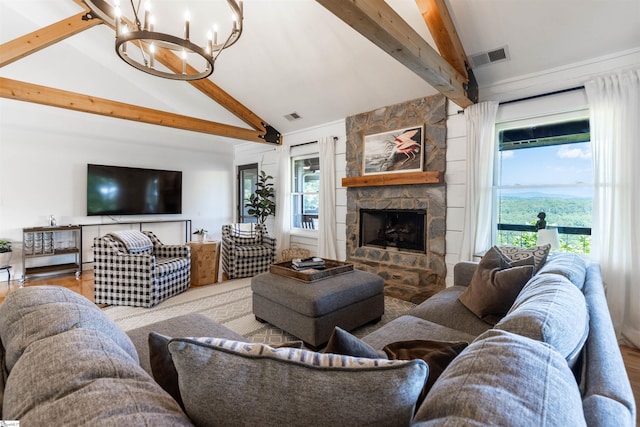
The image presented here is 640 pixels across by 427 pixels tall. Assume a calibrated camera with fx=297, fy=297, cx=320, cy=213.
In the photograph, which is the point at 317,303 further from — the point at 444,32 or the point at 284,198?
the point at 284,198

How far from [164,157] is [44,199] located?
1.97 meters

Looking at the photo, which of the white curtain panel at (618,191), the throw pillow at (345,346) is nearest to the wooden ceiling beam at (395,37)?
the white curtain panel at (618,191)

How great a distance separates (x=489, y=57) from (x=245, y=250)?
3976 mm

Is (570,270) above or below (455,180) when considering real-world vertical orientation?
below

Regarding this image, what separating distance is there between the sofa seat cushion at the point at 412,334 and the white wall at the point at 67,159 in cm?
541

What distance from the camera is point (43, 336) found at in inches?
32.7

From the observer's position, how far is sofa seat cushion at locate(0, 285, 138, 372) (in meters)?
0.85

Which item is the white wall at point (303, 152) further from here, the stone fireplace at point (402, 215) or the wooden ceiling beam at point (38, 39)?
the wooden ceiling beam at point (38, 39)

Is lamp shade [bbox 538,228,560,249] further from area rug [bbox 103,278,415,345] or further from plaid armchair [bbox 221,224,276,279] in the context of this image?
plaid armchair [bbox 221,224,276,279]

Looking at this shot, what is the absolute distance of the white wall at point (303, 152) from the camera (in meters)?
4.72

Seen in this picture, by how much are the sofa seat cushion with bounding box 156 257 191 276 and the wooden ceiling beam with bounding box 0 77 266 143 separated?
1982 mm

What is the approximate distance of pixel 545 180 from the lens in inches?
122

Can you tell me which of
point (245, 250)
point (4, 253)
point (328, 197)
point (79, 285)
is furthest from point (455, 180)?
point (4, 253)

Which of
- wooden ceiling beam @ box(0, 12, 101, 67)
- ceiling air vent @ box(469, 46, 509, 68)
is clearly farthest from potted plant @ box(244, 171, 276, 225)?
ceiling air vent @ box(469, 46, 509, 68)
